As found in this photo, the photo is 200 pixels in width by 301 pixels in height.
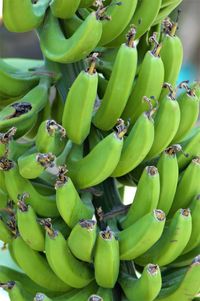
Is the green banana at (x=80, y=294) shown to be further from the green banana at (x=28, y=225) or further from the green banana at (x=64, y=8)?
the green banana at (x=64, y=8)

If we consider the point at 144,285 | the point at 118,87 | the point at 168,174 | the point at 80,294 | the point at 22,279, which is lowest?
the point at 22,279

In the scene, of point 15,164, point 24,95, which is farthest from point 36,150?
point 24,95

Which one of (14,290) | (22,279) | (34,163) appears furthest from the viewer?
(22,279)

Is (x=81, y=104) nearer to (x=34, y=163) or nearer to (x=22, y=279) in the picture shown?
(x=34, y=163)

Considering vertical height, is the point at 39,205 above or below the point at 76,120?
below

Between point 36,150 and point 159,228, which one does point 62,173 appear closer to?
point 36,150

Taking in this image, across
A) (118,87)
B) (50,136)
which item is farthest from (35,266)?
(118,87)
